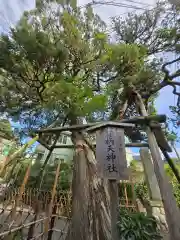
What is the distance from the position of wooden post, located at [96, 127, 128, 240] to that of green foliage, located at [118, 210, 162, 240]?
660 mm

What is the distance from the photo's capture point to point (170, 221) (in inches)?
68.9

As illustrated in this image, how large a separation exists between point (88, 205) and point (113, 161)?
3.33 feet

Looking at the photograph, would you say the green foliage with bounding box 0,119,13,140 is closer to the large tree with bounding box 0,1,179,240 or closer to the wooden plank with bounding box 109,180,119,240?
the large tree with bounding box 0,1,179,240

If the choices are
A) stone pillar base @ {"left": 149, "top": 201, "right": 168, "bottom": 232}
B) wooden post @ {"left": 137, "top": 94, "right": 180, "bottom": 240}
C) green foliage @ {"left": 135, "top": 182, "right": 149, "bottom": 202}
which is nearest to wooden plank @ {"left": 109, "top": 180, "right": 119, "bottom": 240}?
wooden post @ {"left": 137, "top": 94, "right": 180, "bottom": 240}

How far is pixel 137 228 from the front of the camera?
8.23ft

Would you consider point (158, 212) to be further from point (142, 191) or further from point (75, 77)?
point (75, 77)

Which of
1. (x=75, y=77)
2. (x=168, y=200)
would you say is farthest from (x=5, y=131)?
(x=168, y=200)

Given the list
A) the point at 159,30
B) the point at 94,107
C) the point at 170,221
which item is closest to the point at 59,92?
the point at 94,107

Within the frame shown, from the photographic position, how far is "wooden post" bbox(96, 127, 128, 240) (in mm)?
1901

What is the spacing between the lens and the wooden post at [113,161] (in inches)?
74.9

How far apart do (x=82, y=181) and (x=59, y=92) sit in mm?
1830

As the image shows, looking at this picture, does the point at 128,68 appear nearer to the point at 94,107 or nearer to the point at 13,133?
the point at 94,107

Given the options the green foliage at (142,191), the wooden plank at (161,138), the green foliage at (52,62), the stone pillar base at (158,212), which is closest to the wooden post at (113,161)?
the wooden plank at (161,138)

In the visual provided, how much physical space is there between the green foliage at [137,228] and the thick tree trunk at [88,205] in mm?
277
